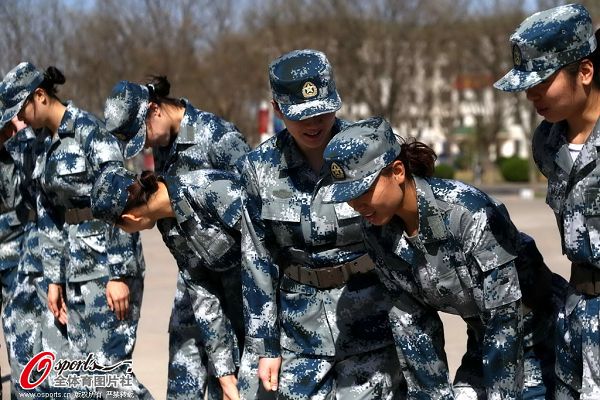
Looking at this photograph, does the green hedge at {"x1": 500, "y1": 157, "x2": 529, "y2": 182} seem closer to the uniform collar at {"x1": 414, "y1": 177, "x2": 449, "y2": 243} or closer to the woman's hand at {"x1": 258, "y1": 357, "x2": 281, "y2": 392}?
the woman's hand at {"x1": 258, "y1": 357, "x2": 281, "y2": 392}

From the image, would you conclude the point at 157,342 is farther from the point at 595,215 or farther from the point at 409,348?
the point at 595,215

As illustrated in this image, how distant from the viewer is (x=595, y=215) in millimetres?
3439

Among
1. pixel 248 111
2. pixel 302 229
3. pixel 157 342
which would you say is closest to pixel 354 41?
pixel 248 111

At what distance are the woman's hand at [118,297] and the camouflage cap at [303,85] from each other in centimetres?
180

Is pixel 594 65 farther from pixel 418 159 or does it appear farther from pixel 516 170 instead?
pixel 516 170

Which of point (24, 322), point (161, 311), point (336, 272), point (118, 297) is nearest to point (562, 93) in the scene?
point (336, 272)

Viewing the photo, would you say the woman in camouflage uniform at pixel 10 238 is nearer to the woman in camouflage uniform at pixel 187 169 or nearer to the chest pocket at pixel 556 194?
the woman in camouflage uniform at pixel 187 169

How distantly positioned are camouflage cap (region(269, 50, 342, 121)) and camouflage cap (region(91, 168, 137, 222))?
87 cm

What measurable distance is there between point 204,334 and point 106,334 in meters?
1.07

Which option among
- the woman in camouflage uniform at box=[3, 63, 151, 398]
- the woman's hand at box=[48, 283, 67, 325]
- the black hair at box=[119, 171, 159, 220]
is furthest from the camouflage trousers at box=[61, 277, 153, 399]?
the black hair at box=[119, 171, 159, 220]

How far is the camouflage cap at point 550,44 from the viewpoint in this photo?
346cm

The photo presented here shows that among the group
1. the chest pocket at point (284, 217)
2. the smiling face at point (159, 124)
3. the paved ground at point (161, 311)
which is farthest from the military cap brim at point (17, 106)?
the chest pocket at point (284, 217)

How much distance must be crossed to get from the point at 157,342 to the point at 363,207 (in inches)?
212

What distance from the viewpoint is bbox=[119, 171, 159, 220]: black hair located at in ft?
15.2
